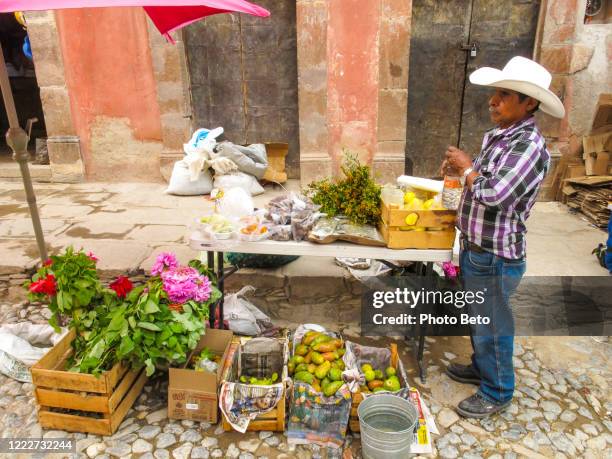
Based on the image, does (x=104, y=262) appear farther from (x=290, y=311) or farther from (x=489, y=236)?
(x=489, y=236)

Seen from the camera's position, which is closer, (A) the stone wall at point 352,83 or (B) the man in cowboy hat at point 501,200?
(B) the man in cowboy hat at point 501,200

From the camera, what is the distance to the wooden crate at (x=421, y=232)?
8.93 ft

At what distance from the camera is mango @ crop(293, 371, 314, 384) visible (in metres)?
2.57

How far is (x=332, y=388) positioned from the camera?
247 cm

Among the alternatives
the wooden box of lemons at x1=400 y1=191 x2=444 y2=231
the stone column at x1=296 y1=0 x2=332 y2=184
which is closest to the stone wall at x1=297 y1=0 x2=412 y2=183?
the stone column at x1=296 y1=0 x2=332 y2=184

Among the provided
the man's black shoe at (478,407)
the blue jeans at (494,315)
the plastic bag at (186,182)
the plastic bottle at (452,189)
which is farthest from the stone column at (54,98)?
the man's black shoe at (478,407)

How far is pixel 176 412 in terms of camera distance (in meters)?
2.62

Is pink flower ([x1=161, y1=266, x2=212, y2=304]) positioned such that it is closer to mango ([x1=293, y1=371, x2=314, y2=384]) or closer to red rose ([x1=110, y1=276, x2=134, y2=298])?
red rose ([x1=110, y1=276, x2=134, y2=298])

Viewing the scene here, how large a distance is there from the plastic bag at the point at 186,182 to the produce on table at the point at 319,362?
366 centimetres

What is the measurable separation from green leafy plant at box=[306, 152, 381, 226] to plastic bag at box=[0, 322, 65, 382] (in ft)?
6.63

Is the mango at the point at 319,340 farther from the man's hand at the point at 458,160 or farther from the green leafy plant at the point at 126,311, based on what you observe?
the man's hand at the point at 458,160

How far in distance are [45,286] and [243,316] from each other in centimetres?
142

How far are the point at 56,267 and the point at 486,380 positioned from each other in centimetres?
262

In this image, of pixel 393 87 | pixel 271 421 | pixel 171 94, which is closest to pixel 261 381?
pixel 271 421
